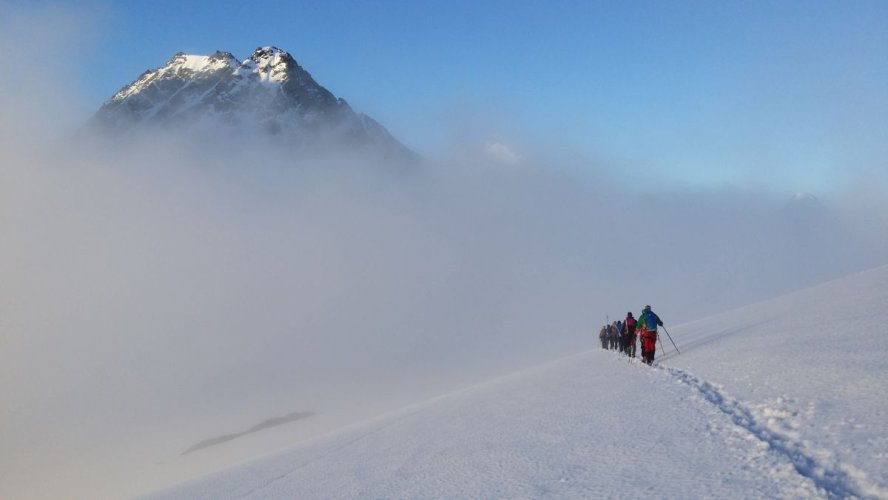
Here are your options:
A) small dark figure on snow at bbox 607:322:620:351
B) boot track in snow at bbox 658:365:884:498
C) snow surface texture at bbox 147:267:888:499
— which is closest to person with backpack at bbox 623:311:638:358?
small dark figure on snow at bbox 607:322:620:351

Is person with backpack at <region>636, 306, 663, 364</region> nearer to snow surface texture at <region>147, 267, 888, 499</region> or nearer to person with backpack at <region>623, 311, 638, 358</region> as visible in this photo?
snow surface texture at <region>147, 267, 888, 499</region>

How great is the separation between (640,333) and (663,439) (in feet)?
38.7

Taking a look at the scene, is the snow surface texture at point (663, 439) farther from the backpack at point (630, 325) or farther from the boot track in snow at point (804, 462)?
the backpack at point (630, 325)

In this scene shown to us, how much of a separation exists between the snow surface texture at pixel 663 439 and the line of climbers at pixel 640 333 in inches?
102

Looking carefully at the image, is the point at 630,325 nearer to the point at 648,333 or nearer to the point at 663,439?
the point at 648,333

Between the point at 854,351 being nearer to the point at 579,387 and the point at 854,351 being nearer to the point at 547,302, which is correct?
the point at 579,387

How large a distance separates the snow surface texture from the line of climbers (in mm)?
2585

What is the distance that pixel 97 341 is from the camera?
158375mm

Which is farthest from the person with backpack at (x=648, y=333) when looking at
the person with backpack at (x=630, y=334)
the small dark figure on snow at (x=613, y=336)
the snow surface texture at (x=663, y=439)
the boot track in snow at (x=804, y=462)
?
the boot track in snow at (x=804, y=462)

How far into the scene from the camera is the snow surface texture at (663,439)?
19.9 feet

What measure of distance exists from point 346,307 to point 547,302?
7530cm

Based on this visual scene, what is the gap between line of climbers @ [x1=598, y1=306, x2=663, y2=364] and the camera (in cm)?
1841

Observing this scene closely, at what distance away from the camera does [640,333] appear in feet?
62.6

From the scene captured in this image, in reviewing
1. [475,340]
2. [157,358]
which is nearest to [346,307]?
[157,358]
